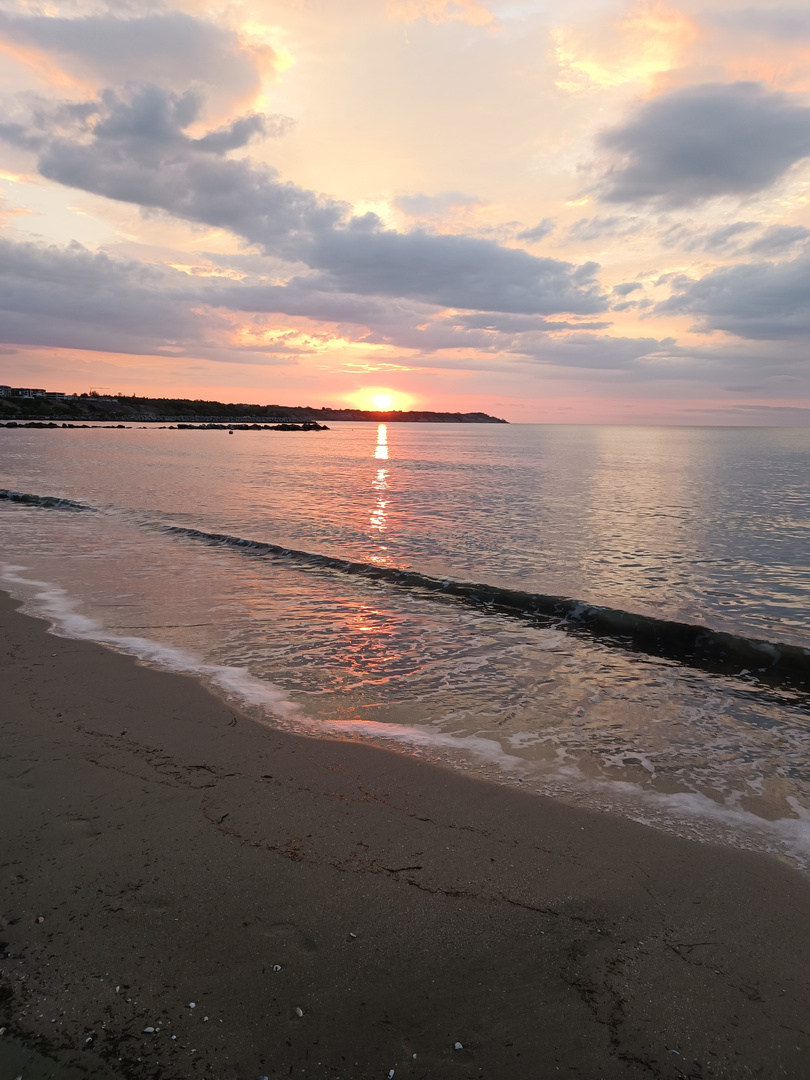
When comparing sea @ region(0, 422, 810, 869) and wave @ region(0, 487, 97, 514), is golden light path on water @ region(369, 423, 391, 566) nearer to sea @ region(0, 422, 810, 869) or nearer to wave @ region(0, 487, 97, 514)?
sea @ region(0, 422, 810, 869)

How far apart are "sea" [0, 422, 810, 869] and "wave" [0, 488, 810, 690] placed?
59 millimetres

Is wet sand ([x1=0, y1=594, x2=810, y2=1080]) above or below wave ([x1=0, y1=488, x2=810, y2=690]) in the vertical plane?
above

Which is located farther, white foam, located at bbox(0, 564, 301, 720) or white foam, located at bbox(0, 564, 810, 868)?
white foam, located at bbox(0, 564, 301, 720)

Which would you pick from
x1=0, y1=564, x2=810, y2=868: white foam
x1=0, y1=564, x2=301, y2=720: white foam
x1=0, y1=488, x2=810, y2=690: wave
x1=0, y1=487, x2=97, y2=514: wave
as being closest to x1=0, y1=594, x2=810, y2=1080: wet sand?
x1=0, y1=564, x2=810, y2=868: white foam

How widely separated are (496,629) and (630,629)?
8.84 ft

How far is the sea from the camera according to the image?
664cm

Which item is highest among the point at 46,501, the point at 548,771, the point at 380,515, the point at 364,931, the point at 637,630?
the point at 46,501

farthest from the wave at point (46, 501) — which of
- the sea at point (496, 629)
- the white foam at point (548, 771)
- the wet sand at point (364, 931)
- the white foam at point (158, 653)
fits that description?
the wet sand at point (364, 931)

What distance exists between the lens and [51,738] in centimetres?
639

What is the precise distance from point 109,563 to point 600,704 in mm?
12778

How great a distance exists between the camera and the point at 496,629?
1188 cm

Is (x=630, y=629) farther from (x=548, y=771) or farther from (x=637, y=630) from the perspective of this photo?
(x=548, y=771)

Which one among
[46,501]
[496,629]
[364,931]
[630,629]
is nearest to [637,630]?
[630,629]

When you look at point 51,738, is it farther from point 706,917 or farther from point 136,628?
point 706,917
